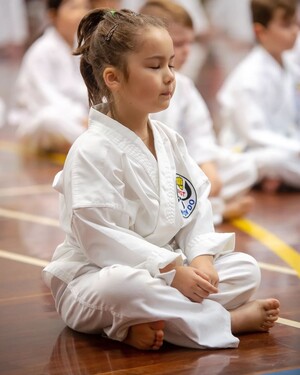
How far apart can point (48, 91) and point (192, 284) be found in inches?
114

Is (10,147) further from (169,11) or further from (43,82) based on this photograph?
(169,11)

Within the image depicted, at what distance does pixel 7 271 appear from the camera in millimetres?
2830

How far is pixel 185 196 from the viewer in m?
2.38

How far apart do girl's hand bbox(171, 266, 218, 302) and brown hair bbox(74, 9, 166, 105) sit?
19.7 inches

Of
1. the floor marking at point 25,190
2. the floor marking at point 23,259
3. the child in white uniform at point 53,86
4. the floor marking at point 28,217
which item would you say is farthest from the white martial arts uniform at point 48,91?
the floor marking at point 23,259

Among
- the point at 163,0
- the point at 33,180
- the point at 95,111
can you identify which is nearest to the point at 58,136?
the point at 33,180

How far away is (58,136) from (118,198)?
103 inches

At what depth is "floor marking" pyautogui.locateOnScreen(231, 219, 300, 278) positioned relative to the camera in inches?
117

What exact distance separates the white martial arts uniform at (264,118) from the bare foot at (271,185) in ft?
0.08

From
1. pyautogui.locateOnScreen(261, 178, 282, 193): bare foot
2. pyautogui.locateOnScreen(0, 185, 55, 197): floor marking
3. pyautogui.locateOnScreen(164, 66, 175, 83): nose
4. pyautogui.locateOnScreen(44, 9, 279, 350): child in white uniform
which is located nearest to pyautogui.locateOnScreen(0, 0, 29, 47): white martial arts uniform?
pyautogui.locateOnScreen(0, 185, 55, 197): floor marking

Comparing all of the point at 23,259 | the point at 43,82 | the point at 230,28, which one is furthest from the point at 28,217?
the point at 230,28

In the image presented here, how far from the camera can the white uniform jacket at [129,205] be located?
7.22 feet

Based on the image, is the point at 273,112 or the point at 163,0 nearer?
the point at 163,0

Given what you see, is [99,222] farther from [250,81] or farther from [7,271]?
[250,81]
